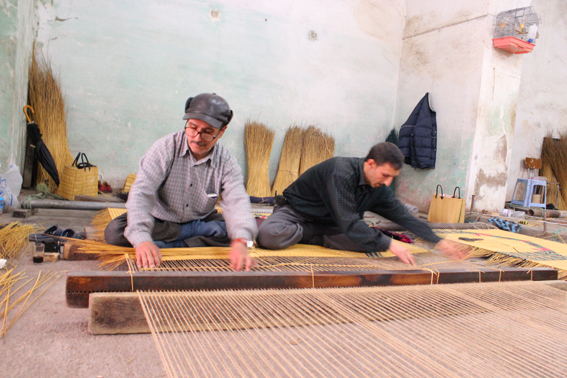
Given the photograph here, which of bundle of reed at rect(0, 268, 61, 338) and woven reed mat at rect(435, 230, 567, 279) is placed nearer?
bundle of reed at rect(0, 268, 61, 338)

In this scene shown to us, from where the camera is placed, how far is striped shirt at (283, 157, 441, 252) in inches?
94.5

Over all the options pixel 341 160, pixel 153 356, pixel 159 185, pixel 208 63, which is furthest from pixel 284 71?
pixel 153 356

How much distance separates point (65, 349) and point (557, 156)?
7767 mm

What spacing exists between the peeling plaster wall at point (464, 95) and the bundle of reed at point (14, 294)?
16.4 feet

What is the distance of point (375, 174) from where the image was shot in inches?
93.0

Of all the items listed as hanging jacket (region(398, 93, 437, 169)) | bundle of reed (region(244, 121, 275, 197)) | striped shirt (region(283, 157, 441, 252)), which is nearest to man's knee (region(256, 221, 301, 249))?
striped shirt (region(283, 157, 441, 252))

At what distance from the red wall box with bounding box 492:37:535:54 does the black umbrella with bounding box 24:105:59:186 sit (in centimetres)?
547

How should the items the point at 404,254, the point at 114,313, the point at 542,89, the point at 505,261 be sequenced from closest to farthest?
the point at 114,313 → the point at 404,254 → the point at 505,261 → the point at 542,89

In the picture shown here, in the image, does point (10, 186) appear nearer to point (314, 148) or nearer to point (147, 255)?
point (147, 255)

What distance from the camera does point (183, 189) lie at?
218cm

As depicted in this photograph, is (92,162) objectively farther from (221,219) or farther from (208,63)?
(221,219)

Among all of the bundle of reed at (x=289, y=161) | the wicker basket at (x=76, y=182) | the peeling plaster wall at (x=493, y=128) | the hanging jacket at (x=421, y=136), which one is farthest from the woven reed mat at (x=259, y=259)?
the peeling plaster wall at (x=493, y=128)

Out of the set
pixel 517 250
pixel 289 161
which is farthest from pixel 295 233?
pixel 289 161

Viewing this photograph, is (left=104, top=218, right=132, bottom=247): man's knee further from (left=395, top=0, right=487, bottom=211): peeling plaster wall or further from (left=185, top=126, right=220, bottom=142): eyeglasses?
(left=395, top=0, right=487, bottom=211): peeling plaster wall
